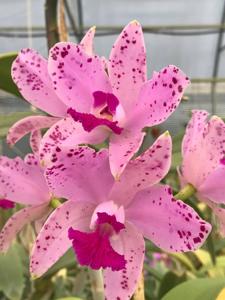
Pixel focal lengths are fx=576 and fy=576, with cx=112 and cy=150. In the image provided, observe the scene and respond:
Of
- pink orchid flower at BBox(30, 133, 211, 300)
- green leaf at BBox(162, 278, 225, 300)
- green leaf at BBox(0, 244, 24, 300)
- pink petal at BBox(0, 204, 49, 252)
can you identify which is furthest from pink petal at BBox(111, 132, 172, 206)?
green leaf at BBox(0, 244, 24, 300)

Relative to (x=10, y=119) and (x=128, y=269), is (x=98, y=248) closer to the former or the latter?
(x=128, y=269)

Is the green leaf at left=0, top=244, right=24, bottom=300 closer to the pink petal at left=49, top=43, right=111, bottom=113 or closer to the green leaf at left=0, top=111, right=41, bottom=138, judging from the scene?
the green leaf at left=0, top=111, right=41, bottom=138

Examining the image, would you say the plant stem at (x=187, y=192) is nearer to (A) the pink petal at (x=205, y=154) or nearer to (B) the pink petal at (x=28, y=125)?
(A) the pink petal at (x=205, y=154)

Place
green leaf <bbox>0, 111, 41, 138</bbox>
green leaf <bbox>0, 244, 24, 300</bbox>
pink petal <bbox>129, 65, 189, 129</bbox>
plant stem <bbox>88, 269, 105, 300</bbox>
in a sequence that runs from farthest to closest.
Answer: green leaf <bbox>0, 244, 24, 300</bbox>, green leaf <bbox>0, 111, 41, 138</bbox>, plant stem <bbox>88, 269, 105, 300</bbox>, pink petal <bbox>129, 65, 189, 129</bbox>

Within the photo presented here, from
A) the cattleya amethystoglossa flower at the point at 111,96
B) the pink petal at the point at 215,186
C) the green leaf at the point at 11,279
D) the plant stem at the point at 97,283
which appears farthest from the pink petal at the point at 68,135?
the green leaf at the point at 11,279

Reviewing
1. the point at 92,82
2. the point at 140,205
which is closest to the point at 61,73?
the point at 92,82

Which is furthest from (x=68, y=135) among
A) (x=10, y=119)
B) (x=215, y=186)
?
(x=10, y=119)

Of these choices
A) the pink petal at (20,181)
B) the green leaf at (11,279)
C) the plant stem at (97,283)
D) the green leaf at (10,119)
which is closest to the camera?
the pink petal at (20,181)

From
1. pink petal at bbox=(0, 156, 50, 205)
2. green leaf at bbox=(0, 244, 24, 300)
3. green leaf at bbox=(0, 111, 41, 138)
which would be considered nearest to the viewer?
pink petal at bbox=(0, 156, 50, 205)
